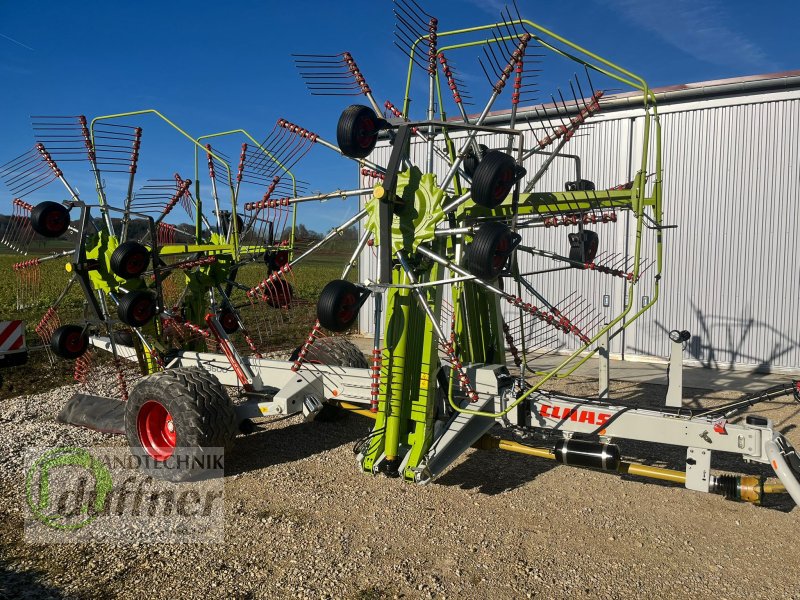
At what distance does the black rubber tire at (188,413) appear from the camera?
226 inches

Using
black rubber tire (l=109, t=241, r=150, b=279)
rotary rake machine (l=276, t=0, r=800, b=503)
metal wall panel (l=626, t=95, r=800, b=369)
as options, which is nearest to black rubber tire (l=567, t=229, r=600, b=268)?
rotary rake machine (l=276, t=0, r=800, b=503)

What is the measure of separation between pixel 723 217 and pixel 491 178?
9.09 m

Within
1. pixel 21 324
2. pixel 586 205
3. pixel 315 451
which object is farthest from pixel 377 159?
pixel 586 205

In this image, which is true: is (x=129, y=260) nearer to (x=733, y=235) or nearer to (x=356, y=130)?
(x=356, y=130)

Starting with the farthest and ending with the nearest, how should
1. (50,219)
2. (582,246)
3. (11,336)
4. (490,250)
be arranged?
1. (11,336)
2. (50,219)
3. (582,246)
4. (490,250)

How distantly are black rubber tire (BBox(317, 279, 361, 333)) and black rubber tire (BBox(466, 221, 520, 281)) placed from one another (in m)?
0.96

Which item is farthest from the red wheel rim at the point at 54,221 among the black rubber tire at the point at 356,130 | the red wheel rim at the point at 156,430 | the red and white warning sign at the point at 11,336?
the black rubber tire at the point at 356,130

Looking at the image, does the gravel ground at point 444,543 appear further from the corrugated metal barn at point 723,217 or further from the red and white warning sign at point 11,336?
the corrugated metal barn at point 723,217

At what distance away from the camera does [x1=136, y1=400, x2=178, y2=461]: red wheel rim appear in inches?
245

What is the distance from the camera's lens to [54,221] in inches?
273

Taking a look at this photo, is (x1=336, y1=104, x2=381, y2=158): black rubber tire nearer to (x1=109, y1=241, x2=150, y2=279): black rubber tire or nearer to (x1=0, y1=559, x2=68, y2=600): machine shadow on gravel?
(x1=109, y1=241, x2=150, y2=279): black rubber tire

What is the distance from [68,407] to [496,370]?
16.9 ft

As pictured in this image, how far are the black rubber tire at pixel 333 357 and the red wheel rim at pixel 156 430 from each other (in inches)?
74.5

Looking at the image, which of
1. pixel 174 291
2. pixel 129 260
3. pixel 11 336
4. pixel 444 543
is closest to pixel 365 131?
pixel 129 260
